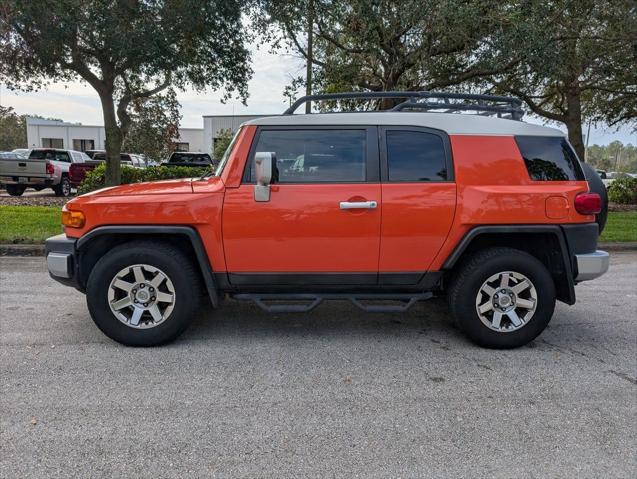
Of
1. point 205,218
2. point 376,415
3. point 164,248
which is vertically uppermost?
point 205,218

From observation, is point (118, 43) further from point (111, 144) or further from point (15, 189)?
point (15, 189)

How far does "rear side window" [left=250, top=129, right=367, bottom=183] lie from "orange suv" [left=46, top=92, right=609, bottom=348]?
0.04 ft

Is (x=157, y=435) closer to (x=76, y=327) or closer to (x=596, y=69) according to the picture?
(x=76, y=327)

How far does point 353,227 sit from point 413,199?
54cm

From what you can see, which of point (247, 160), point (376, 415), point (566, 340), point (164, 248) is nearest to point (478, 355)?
point (566, 340)

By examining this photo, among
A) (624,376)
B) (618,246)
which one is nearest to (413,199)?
(624,376)

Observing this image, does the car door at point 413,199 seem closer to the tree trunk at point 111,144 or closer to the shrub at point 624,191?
the tree trunk at point 111,144

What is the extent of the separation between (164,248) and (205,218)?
17.7 inches

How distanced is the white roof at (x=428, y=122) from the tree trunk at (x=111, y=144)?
11.9 meters

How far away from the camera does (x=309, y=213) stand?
384 cm

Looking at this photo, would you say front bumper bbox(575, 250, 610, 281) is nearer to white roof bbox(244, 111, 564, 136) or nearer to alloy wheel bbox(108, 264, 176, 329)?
white roof bbox(244, 111, 564, 136)

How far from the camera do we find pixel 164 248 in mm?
3947

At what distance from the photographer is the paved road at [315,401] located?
250 centimetres

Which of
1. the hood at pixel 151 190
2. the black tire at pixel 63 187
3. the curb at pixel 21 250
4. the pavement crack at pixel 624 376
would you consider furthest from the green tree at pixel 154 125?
the pavement crack at pixel 624 376
